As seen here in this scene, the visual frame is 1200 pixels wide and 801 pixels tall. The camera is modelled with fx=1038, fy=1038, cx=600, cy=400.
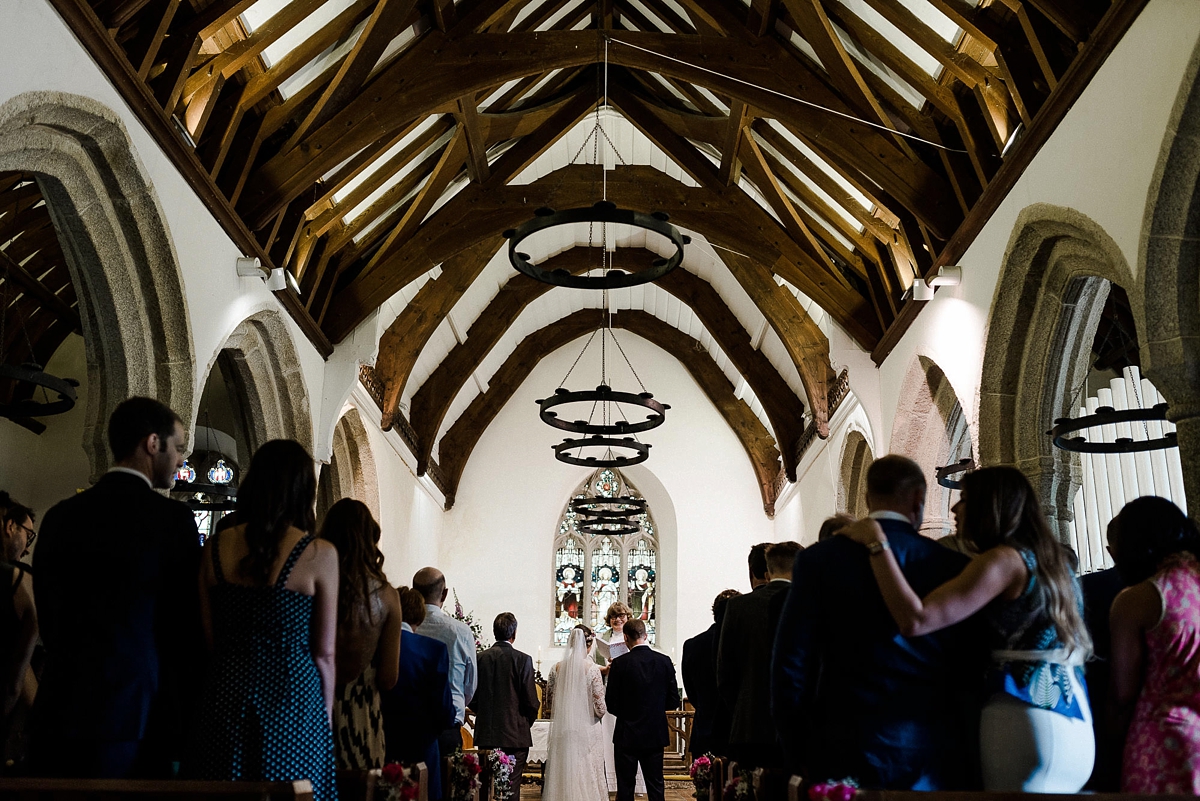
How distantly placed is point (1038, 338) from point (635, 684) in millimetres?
3467

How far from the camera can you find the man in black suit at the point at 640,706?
6160mm

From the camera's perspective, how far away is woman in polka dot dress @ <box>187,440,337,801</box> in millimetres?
2264

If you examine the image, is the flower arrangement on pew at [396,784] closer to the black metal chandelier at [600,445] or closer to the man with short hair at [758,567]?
the man with short hair at [758,567]

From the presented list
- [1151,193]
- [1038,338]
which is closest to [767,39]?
[1038,338]

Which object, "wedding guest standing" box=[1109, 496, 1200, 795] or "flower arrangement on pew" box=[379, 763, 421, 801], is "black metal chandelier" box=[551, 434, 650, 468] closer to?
"flower arrangement on pew" box=[379, 763, 421, 801]

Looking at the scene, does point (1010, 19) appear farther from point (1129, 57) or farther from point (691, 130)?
point (691, 130)

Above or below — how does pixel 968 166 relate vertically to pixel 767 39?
below

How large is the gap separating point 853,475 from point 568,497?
558 cm

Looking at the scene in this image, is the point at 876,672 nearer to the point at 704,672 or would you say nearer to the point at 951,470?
the point at 704,672

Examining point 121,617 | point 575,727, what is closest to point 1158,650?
point 121,617

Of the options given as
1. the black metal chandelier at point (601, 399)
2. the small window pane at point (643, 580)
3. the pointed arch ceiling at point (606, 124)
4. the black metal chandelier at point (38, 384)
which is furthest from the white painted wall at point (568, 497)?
the black metal chandelier at point (38, 384)

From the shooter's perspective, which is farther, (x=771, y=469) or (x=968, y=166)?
(x=771, y=469)

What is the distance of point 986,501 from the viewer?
7.72 feet

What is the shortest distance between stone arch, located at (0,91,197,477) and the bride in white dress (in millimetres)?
3054
